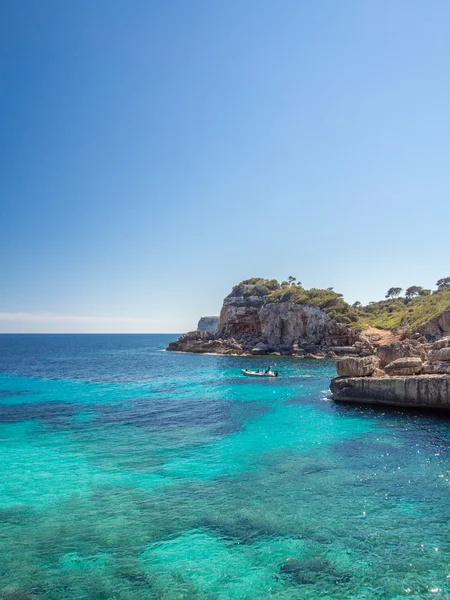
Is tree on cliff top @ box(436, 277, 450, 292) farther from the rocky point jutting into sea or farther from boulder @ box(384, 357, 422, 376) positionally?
boulder @ box(384, 357, 422, 376)

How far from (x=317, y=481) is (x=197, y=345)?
292ft

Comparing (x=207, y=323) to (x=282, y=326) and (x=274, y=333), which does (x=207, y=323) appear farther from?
(x=282, y=326)

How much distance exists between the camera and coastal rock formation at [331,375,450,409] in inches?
1068

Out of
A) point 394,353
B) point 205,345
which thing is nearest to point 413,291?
point 205,345

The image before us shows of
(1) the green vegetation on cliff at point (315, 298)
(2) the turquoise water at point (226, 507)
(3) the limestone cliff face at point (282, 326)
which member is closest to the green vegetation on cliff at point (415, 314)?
(1) the green vegetation on cliff at point (315, 298)

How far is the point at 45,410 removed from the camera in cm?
3256

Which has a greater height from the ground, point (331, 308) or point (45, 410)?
point (331, 308)

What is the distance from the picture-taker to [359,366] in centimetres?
3275

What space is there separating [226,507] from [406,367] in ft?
78.1

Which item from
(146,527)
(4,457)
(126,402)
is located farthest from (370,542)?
(126,402)

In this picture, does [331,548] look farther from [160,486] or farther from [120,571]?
[160,486]

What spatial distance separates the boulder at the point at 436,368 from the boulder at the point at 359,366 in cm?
431

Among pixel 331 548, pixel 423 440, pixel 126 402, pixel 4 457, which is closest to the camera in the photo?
pixel 331 548

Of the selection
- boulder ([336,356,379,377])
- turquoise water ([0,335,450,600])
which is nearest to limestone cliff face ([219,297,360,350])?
boulder ([336,356,379,377])
